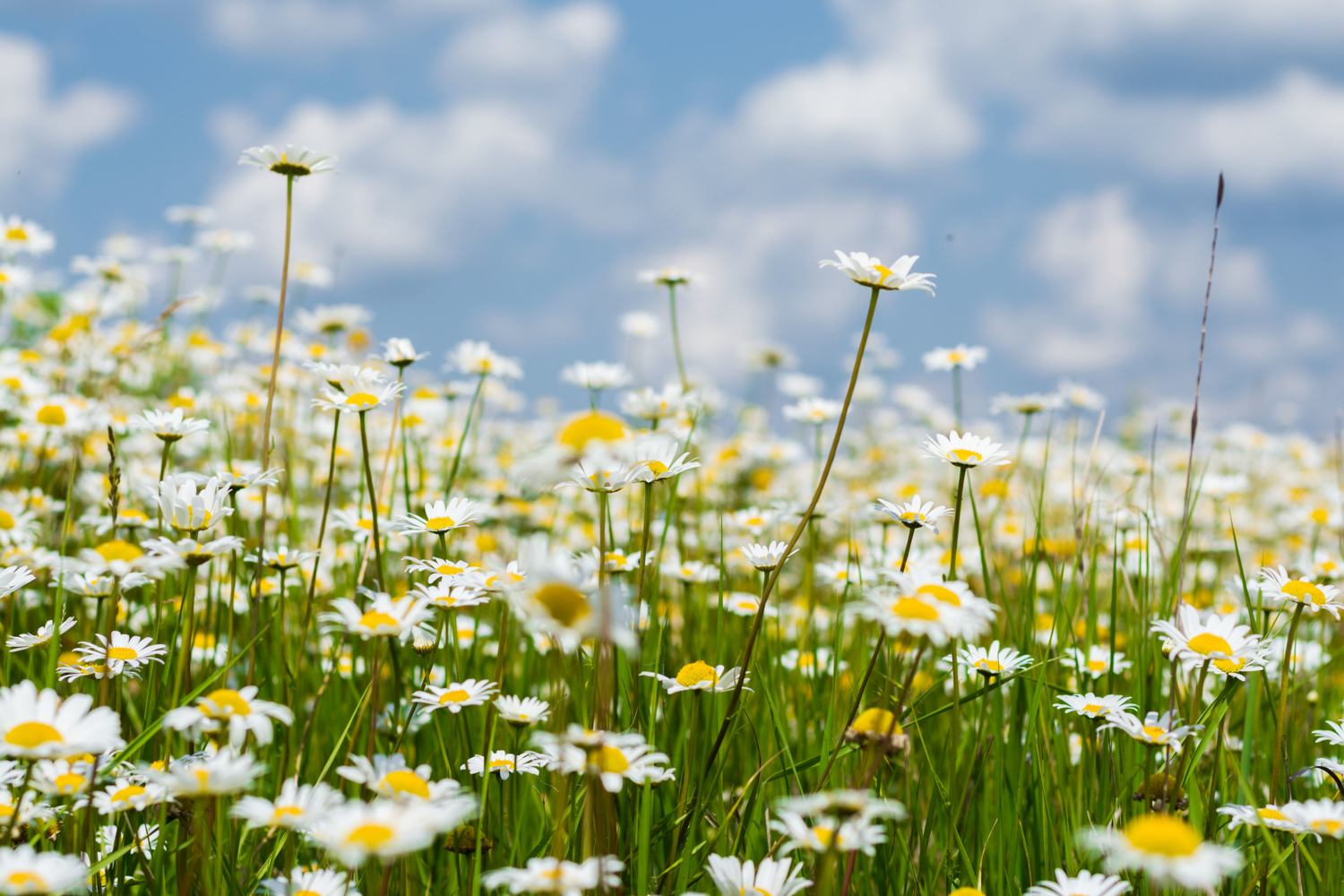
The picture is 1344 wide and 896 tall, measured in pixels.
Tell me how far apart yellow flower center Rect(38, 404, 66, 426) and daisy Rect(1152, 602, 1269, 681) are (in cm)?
380

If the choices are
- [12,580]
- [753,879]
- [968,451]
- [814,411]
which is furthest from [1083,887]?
[814,411]

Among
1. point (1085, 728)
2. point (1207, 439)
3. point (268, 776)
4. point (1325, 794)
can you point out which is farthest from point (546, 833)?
point (1207, 439)

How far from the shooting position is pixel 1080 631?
3635 mm

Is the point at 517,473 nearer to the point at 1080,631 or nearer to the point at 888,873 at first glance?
the point at 888,873

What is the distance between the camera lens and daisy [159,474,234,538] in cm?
166

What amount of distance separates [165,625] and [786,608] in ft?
8.60

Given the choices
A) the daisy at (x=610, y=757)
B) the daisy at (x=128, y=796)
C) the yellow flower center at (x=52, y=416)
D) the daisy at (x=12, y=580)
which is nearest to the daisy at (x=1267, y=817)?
the daisy at (x=610, y=757)

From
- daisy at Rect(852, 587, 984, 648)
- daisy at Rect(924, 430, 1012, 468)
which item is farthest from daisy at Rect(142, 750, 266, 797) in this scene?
daisy at Rect(924, 430, 1012, 468)

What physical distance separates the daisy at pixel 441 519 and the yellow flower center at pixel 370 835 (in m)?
1.02

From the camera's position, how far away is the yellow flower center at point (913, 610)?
3.76 ft

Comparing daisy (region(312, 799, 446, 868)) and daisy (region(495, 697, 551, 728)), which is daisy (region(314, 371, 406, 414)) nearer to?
daisy (region(495, 697, 551, 728))

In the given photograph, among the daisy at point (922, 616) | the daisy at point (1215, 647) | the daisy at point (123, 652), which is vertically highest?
the daisy at point (922, 616)

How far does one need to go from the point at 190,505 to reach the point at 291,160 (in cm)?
89

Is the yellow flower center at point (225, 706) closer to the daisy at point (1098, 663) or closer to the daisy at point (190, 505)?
the daisy at point (190, 505)
